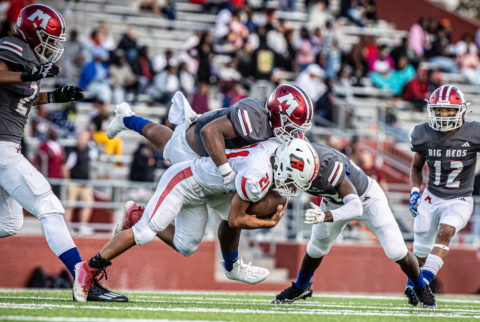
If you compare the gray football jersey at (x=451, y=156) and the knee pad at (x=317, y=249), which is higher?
the gray football jersey at (x=451, y=156)

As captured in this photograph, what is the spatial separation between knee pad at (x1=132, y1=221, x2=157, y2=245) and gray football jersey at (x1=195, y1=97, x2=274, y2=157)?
934mm

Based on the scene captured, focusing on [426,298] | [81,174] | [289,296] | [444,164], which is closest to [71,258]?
[289,296]

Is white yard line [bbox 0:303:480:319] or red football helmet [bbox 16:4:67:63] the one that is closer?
white yard line [bbox 0:303:480:319]

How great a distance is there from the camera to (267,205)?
5.39 metres

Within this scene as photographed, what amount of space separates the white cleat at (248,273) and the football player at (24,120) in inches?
42.7

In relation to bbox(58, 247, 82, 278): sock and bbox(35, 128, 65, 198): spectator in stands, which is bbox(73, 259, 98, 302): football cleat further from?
bbox(35, 128, 65, 198): spectator in stands

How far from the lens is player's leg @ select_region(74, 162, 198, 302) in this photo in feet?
17.2

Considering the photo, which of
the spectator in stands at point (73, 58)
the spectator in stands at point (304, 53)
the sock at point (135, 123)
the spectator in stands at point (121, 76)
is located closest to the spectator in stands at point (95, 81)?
the spectator in stands at point (121, 76)

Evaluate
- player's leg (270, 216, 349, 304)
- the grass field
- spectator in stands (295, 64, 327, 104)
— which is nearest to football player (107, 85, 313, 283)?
player's leg (270, 216, 349, 304)

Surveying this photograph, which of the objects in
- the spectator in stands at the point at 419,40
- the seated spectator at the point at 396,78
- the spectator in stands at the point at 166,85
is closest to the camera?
the spectator in stands at the point at 166,85

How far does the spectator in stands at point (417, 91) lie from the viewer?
47.8 ft

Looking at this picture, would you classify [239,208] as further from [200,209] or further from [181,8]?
[181,8]

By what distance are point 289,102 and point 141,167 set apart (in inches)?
208

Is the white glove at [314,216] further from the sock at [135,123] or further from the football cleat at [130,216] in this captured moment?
the sock at [135,123]
